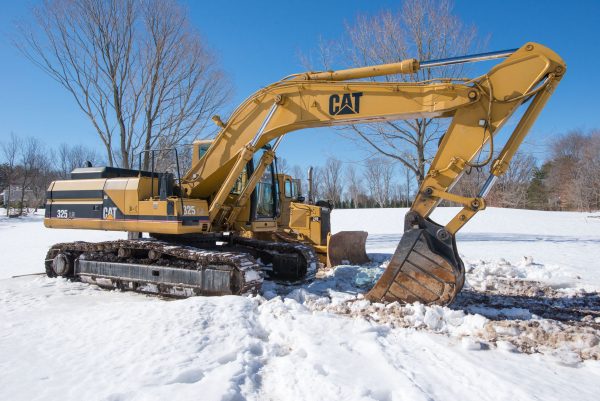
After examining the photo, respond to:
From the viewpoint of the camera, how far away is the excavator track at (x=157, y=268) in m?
6.12

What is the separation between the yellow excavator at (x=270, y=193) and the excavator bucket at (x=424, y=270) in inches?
0.5

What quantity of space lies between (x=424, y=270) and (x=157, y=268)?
417 centimetres

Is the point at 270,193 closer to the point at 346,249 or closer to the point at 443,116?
the point at 346,249

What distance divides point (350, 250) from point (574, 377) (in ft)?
21.4

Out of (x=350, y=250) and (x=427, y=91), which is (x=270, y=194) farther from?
(x=427, y=91)

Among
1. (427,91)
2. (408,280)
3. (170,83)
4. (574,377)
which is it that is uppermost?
(170,83)

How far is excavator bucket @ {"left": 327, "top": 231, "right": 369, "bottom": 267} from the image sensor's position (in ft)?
31.7

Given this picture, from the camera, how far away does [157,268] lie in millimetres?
6668

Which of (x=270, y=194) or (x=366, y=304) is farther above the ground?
(x=270, y=194)

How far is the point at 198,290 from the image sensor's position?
635 cm

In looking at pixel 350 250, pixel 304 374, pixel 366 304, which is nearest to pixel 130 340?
pixel 304 374

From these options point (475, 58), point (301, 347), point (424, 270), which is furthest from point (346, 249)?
point (301, 347)

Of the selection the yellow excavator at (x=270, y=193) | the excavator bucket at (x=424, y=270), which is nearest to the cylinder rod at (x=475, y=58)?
the yellow excavator at (x=270, y=193)

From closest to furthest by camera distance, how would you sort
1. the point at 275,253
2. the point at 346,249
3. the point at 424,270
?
the point at 424,270 → the point at 275,253 → the point at 346,249
